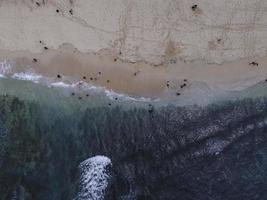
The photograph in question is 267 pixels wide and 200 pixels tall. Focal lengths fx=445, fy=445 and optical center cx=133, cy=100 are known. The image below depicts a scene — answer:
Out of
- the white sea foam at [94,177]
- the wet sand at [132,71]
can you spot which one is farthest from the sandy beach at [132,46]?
the white sea foam at [94,177]

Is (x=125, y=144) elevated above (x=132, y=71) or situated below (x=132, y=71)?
below

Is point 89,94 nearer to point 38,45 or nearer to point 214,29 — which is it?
point 38,45

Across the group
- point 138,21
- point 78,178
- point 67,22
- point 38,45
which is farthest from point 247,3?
point 78,178

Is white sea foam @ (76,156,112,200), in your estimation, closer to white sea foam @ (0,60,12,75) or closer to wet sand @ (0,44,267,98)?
wet sand @ (0,44,267,98)

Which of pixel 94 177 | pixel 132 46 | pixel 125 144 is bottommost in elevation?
pixel 94 177

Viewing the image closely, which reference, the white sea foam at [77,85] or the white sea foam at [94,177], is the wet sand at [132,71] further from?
the white sea foam at [94,177]

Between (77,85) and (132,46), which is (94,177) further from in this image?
(132,46)

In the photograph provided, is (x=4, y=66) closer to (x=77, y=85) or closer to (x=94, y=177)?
(x=77, y=85)

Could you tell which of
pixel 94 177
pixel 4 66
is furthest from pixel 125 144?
pixel 4 66

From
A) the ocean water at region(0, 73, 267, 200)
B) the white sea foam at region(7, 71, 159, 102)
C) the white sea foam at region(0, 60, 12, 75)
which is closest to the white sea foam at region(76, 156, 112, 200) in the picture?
the ocean water at region(0, 73, 267, 200)
